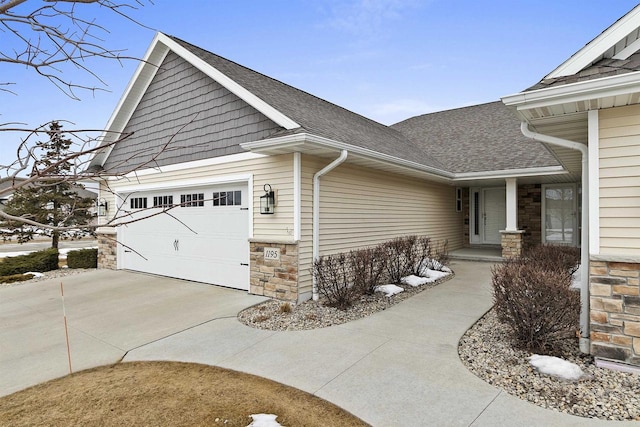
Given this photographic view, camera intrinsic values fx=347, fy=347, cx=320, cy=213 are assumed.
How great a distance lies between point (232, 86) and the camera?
6926 millimetres

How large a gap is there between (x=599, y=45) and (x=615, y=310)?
2.91 meters

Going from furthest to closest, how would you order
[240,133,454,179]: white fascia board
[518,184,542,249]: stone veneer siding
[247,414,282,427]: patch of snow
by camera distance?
[518,184,542,249]: stone veneer siding < [240,133,454,179]: white fascia board < [247,414,282,427]: patch of snow

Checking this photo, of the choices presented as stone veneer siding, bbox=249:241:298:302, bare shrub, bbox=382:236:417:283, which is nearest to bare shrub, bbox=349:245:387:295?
bare shrub, bbox=382:236:417:283

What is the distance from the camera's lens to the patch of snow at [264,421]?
2757 mm

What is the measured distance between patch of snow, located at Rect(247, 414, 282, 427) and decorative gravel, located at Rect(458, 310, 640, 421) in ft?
6.91

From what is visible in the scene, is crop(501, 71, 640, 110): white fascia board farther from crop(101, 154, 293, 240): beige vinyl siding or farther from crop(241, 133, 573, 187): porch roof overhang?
crop(101, 154, 293, 240): beige vinyl siding

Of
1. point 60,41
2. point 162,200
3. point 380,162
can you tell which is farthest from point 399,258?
point 60,41

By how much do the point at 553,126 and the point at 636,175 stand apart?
1.20 meters

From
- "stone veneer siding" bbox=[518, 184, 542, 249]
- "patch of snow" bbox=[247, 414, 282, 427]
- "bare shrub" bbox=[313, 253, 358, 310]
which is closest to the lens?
"patch of snow" bbox=[247, 414, 282, 427]

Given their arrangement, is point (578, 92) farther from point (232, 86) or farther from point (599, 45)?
point (232, 86)

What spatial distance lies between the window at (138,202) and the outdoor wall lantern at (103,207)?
3.01 feet

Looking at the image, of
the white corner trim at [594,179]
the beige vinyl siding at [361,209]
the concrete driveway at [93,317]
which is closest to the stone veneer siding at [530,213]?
the beige vinyl siding at [361,209]

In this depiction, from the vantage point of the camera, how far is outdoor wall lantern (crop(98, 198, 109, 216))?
34.1ft

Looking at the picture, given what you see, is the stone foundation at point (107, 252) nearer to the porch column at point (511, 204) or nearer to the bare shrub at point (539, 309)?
the bare shrub at point (539, 309)
